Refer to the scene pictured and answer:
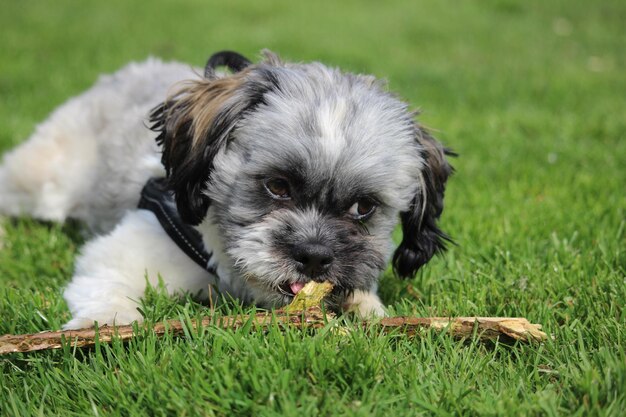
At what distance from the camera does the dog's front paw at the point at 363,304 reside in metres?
3.28

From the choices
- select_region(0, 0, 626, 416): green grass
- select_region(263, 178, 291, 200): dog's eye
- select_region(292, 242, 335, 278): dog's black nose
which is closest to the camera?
select_region(0, 0, 626, 416): green grass

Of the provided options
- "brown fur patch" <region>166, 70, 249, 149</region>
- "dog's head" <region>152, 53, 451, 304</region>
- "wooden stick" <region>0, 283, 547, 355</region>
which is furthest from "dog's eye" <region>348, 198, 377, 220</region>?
"brown fur patch" <region>166, 70, 249, 149</region>

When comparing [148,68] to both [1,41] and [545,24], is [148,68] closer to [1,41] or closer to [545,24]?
[1,41]

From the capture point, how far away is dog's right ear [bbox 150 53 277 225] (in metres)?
3.17

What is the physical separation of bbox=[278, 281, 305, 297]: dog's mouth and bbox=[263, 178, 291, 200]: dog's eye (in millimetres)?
384

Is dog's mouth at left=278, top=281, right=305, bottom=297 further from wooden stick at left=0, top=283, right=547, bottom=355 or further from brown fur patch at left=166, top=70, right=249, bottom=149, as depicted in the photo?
brown fur patch at left=166, top=70, right=249, bottom=149

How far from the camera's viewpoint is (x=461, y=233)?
439cm

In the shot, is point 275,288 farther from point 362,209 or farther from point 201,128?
point 201,128

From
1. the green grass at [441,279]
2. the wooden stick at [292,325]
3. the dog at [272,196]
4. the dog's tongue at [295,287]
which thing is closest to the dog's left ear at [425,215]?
the dog at [272,196]

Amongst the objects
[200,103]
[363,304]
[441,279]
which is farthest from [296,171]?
[441,279]

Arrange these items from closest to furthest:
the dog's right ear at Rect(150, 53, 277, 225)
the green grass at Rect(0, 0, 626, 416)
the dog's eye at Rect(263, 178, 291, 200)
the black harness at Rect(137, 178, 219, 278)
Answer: the green grass at Rect(0, 0, 626, 416)
the dog's eye at Rect(263, 178, 291, 200)
the dog's right ear at Rect(150, 53, 277, 225)
the black harness at Rect(137, 178, 219, 278)

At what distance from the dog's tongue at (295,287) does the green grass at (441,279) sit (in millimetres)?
279

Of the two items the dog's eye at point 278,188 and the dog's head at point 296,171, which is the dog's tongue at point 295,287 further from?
the dog's eye at point 278,188

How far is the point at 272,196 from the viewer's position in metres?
3.05
